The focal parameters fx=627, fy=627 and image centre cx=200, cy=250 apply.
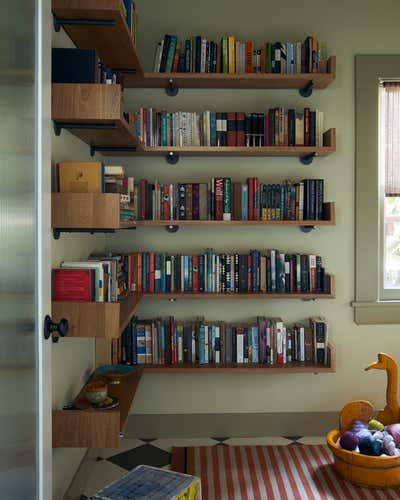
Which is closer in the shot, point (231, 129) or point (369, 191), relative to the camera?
point (231, 129)

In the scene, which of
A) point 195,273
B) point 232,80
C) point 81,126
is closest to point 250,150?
point 232,80

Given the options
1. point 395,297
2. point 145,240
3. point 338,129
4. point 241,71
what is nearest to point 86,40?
point 241,71

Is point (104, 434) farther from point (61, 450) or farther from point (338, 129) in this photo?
point (338, 129)

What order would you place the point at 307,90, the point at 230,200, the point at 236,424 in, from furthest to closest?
the point at 236,424 → the point at 307,90 → the point at 230,200

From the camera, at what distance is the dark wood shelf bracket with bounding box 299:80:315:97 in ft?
11.6

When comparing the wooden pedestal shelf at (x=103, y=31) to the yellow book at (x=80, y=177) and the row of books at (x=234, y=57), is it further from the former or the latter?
the yellow book at (x=80, y=177)

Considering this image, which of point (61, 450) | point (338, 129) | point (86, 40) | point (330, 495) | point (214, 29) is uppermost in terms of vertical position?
point (214, 29)

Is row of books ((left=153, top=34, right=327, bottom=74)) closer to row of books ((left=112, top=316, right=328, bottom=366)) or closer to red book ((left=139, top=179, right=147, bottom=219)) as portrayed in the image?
red book ((left=139, top=179, right=147, bottom=219))

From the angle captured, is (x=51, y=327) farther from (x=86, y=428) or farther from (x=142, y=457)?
(x=142, y=457)

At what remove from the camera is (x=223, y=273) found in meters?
3.56

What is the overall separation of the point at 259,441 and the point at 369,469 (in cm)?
84

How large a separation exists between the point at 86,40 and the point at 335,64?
145 centimetres

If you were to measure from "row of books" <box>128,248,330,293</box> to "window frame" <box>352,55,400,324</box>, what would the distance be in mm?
308

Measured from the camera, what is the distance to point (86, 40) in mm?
2770
